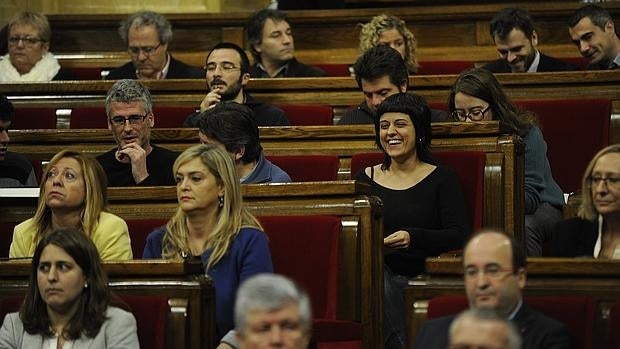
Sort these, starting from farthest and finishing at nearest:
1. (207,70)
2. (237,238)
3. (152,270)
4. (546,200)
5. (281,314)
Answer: (207,70) < (546,200) < (237,238) < (152,270) < (281,314)

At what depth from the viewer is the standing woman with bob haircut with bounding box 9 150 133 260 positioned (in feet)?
9.73

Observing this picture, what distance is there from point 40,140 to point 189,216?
1.13 m

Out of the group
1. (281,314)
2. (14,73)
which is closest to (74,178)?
(281,314)

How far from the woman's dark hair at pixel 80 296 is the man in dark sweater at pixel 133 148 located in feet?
3.14

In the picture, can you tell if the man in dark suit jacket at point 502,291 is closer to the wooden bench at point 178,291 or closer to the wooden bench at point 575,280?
the wooden bench at point 575,280

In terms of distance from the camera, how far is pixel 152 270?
8.71 feet

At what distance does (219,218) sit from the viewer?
9.52 feet

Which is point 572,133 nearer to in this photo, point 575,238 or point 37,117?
point 575,238

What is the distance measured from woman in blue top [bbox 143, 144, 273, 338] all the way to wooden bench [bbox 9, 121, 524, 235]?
69 centimetres

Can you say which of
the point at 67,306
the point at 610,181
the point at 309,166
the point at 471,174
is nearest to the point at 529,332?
the point at 610,181

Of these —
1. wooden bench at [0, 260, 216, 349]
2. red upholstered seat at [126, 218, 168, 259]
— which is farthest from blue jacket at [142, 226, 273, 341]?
red upholstered seat at [126, 218, 168, 259]

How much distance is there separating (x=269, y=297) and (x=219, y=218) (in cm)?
79

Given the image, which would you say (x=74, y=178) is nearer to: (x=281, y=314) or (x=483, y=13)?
(x=281, y=314)

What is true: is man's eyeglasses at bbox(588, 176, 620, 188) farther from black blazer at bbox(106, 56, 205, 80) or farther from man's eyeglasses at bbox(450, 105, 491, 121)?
black blazer at bbox(106, 56, 205, 80)
